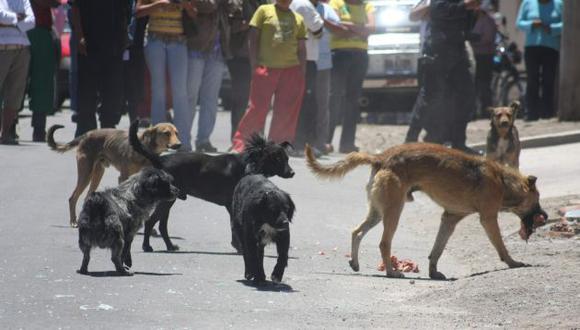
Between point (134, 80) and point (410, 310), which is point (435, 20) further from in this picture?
Answer: point (410, 310)

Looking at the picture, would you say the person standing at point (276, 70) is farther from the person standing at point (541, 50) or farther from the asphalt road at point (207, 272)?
the person standing at point (541, 50)

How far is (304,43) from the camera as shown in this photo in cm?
1764

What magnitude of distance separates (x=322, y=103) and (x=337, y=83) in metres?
0.74

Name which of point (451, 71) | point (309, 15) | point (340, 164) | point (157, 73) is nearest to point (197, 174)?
point (340, 164)

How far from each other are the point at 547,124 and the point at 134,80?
7.46m

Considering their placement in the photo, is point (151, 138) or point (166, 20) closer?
point (151, 138)

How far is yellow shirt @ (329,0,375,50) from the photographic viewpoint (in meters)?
19.1

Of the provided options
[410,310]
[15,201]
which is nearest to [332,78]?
[15,201]

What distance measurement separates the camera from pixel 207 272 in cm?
1034

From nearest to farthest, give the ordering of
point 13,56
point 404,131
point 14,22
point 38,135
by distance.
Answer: point 14,22 → point 13,56 → point 38,135 → point 404,131

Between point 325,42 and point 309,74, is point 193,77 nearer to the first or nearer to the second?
point 309,74

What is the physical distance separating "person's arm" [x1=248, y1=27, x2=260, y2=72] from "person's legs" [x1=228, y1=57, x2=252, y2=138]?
1.40 meters

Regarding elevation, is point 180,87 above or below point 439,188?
below

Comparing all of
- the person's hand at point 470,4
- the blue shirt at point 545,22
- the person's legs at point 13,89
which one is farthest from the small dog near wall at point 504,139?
the blue shirt at point 545,22
